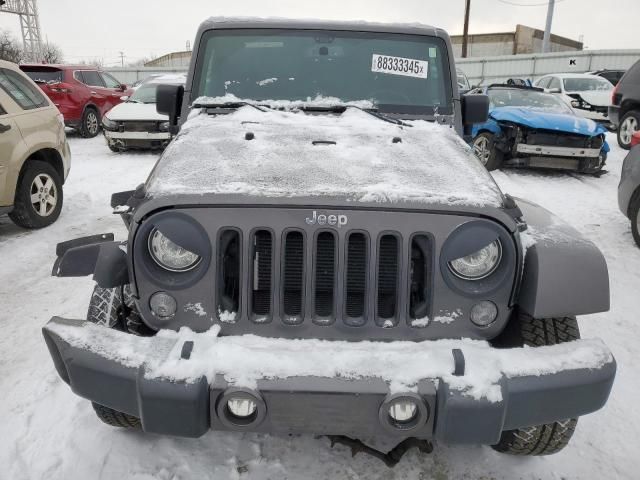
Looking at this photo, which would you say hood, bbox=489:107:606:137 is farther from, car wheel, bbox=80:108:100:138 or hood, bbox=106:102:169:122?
car wheel, bbox=80:108:100:138

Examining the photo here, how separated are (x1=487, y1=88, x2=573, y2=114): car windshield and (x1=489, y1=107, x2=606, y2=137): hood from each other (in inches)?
23.5

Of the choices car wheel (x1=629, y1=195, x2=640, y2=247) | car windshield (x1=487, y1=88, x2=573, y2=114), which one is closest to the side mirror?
car wheel (x1=629, y1=195, x2=640, y2=247)

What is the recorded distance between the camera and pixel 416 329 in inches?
82.0

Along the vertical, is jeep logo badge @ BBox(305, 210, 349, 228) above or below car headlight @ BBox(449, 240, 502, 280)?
above

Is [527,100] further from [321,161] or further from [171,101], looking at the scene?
[321,161]

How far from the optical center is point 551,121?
8648mm

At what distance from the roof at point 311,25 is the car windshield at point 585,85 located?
13.3 m

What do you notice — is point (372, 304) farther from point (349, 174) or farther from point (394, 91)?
point (394, 91)

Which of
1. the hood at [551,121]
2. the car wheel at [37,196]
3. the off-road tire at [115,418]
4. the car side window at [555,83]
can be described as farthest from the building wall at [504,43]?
the off-road tire at [115,418]

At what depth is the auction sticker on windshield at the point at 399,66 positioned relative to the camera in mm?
3418

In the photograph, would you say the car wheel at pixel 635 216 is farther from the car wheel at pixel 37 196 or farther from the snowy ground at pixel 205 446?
the car wheel at pixel 37 196

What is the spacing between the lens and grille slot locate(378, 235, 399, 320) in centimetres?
207

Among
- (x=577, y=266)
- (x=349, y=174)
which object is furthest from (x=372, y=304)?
(x=577, y=266)

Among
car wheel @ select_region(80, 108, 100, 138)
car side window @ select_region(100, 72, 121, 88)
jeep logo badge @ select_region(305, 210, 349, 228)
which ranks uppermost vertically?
jeep logo badge @ select_region(305, 210, 349, 228)
